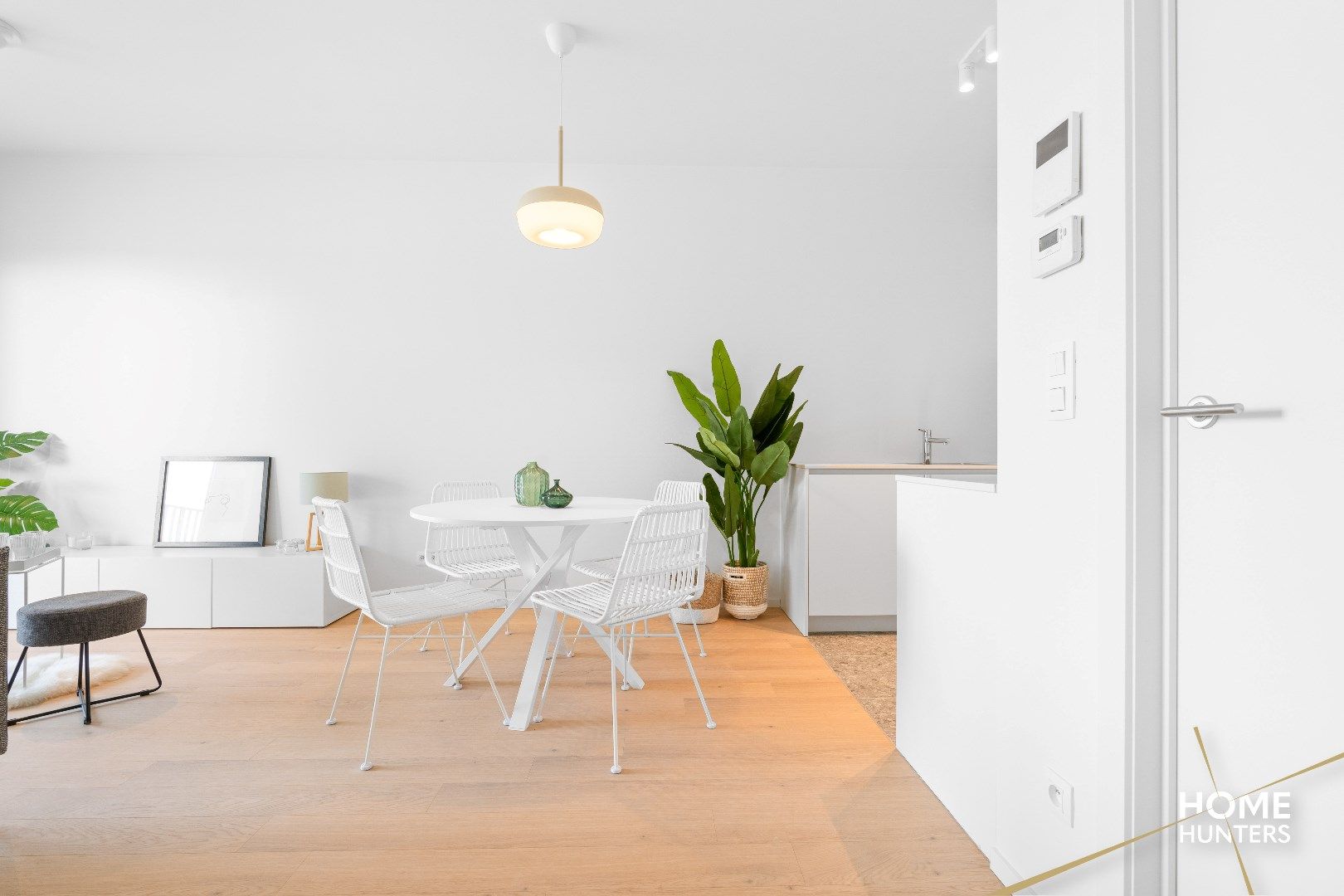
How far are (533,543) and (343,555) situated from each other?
28.4 inches

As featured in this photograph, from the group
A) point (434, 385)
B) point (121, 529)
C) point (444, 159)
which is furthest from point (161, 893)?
point (444, 159)

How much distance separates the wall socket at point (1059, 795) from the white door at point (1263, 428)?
7.5 inches

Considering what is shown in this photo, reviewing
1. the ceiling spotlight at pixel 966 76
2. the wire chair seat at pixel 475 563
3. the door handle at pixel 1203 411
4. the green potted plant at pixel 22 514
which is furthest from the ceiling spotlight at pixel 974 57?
the green potted plant at pixel 22 514

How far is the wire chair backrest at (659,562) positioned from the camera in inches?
77.6

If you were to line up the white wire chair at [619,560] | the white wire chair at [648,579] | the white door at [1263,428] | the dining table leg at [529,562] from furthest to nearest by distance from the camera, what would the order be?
the white wire chair at [619,560] → the dining table leg at [529,562] → the white wire chair at [648,579] → the white door at [1263,428]

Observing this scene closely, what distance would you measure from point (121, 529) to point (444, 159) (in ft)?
10.5

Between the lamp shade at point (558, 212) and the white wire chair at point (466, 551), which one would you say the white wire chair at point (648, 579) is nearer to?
the white wire chair at point (466, 551)

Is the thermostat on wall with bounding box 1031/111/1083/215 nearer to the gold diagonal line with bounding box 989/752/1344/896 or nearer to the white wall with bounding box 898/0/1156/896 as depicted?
the white wall with bounding box 898/0/1156/896

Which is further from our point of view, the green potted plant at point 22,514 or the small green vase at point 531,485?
the green potted plant at point 22,514

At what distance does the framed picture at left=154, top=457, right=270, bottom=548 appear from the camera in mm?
3916

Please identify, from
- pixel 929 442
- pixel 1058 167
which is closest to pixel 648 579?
pixel 1058 167

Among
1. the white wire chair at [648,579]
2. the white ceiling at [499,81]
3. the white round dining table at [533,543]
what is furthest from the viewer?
the white ceiling at [499,81]

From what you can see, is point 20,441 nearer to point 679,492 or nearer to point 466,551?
point 466,551

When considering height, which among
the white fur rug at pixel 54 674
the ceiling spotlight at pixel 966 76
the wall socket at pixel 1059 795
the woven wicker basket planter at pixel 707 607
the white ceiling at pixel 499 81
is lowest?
the white fur rug at pixel 54 674
